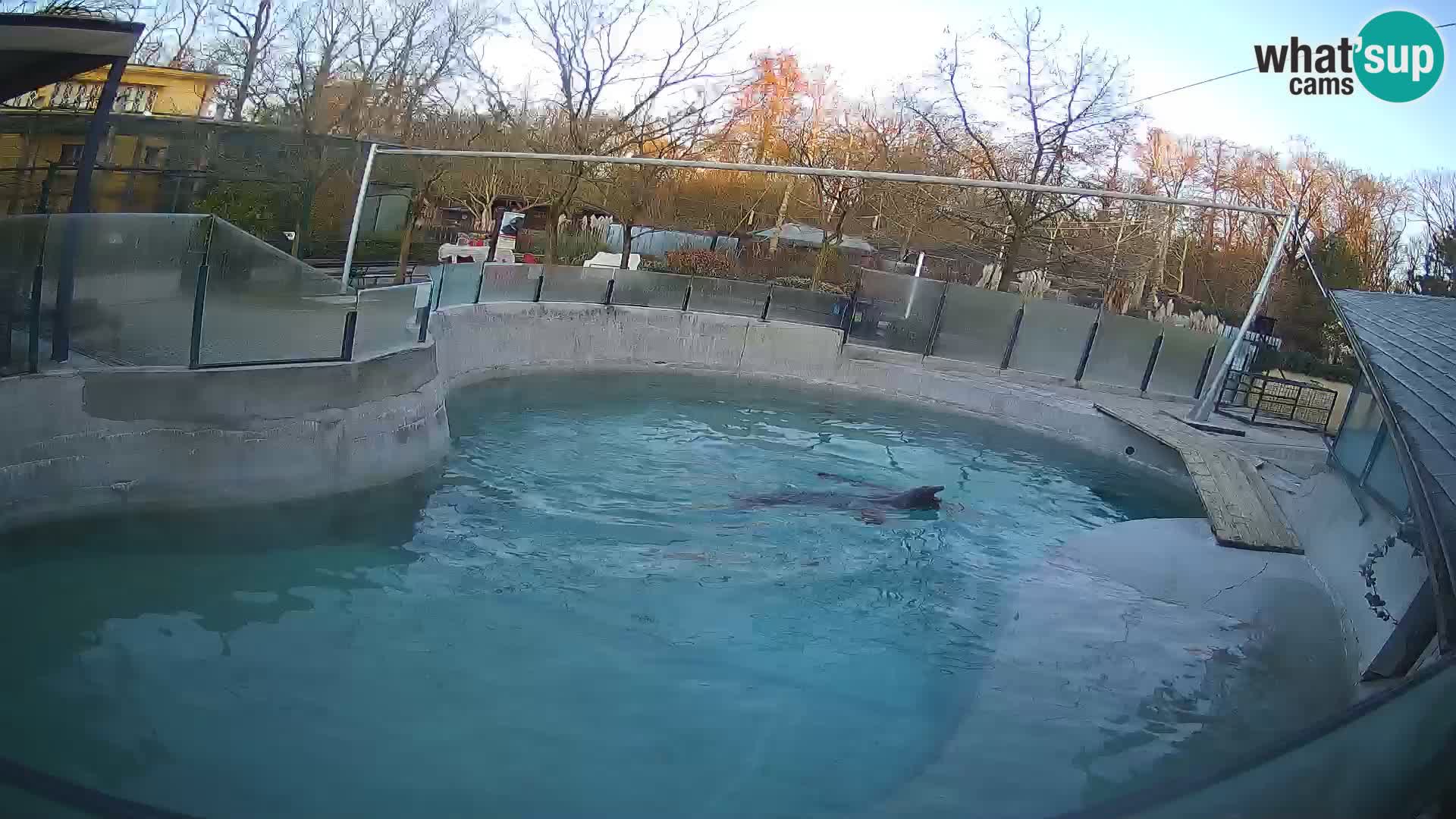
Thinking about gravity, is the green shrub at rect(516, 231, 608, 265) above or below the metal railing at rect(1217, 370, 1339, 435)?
below

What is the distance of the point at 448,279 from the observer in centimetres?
1695

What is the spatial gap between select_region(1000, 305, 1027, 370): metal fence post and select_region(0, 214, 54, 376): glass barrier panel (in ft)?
61.0

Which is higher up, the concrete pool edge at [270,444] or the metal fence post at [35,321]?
the metal fence post at [35,321]

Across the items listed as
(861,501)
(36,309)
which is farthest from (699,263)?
(36,309)

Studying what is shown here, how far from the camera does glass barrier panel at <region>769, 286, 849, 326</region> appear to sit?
75.9 feet

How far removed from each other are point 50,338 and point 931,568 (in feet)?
27.6

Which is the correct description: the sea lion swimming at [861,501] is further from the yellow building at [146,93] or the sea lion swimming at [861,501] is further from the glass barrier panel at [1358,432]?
the yellow building at [146,93]

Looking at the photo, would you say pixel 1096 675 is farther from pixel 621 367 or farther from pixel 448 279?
pixel 621 367

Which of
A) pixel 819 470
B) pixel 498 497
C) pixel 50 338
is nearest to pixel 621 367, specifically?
pixel 819 470

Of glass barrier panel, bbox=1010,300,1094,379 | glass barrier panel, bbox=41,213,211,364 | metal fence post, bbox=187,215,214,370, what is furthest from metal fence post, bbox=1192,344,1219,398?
glass barrier panel, bbox=41,213,211,364

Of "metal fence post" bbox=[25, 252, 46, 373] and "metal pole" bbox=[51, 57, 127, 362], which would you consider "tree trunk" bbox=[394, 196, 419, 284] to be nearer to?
"metal pole" bbox=[51, 57, 127, 362]

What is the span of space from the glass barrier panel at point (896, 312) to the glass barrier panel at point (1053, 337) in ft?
6.53

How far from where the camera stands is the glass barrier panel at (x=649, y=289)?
21.6 metres

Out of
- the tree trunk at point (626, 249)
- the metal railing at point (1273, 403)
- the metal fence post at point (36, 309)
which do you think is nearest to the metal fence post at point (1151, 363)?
the metal railing at point (1273, 403)
